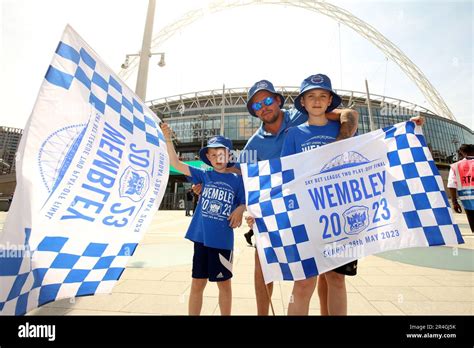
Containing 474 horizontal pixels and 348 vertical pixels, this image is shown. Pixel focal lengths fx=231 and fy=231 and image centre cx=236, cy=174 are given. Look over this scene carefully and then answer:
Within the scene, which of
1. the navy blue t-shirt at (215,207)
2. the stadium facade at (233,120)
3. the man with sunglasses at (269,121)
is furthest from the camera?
the stadium facade at (233,120)

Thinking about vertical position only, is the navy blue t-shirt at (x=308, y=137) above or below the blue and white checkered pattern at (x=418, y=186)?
above

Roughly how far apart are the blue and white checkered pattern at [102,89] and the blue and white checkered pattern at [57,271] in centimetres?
94

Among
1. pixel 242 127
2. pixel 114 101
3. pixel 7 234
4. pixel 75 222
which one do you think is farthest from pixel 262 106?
pixel 242 127

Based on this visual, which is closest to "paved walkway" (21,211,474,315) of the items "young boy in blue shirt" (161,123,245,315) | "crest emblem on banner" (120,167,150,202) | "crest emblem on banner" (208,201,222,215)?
"young boy in blue shirt" (161,123,245,315)

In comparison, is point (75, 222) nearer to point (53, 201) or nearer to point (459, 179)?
point (53, 201)

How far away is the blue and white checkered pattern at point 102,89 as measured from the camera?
162 centimetres

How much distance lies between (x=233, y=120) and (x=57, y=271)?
123ft

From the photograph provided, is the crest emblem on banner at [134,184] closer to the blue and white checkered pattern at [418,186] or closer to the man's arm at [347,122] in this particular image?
the man's arm at [347,122]

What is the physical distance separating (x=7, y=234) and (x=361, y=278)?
171 inches

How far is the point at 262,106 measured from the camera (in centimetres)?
243

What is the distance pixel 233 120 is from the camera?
1491 inches

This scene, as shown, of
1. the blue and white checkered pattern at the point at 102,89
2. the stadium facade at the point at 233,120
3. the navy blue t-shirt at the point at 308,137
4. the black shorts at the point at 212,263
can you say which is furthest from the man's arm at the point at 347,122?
the stadium facade at the point at 233,120

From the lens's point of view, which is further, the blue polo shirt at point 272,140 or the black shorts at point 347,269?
the blue polo shirt at point 272,140

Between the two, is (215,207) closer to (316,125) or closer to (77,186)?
(77,186)
